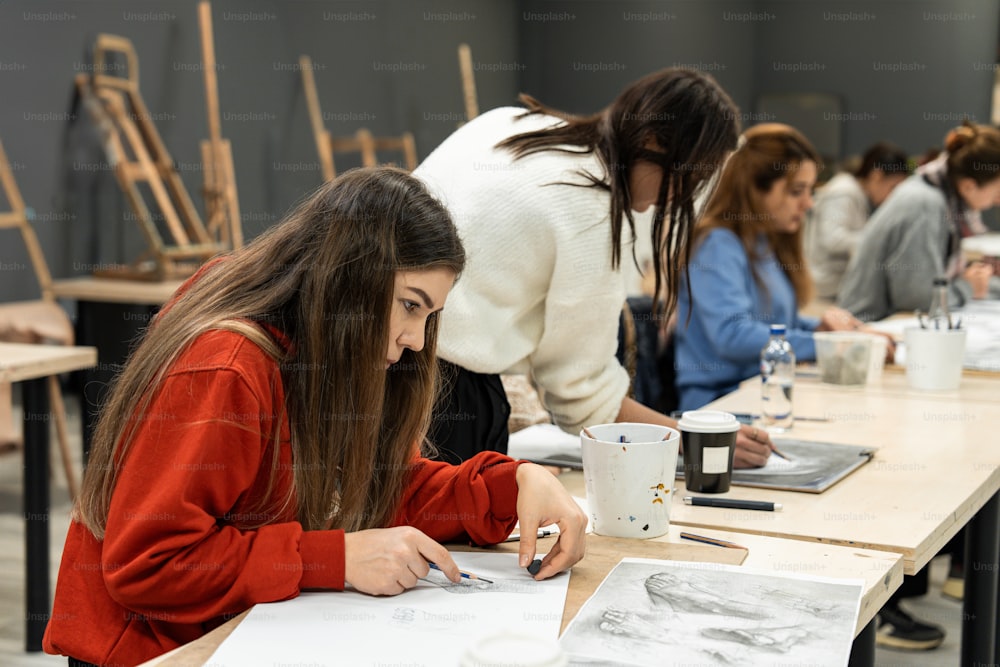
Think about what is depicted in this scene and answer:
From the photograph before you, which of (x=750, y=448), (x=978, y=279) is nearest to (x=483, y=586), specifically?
(x=750, y=448)

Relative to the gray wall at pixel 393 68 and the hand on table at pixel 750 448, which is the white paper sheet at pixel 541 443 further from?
the gray wall at pixel 393 68

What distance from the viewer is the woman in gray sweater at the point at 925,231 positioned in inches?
141

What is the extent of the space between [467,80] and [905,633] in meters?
5.48

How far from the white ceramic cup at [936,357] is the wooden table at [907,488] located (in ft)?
0.13

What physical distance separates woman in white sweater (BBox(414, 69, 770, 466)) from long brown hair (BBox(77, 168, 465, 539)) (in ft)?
1.66

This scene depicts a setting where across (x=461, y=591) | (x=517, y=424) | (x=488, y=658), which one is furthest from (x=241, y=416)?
(x=517, y=424)

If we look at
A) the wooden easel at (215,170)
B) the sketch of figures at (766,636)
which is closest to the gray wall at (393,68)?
the wooden easel at (215,170)

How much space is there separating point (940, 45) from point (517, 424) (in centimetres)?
727

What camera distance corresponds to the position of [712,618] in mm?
1113

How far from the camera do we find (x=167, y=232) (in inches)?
231

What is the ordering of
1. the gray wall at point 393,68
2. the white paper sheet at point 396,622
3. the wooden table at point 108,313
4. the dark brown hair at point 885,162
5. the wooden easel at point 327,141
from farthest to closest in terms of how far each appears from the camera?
the wooden easel at point 327,141 < the dark brown hair at point 885,162 < the gray wall at point 393,68 < the wooden table at point 108,313 < the white paper sheet at point 396,622

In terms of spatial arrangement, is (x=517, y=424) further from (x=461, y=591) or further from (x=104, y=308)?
(x=104, y=308)

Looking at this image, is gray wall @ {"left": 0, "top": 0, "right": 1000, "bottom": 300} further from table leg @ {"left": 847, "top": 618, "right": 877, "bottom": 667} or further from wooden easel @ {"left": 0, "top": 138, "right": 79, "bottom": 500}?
table leg @ {"left": 847, "top": 618, "right": 877, "bottom": 667}

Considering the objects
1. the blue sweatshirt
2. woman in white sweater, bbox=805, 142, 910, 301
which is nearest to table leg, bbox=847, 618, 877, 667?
the blue sweatshirt
